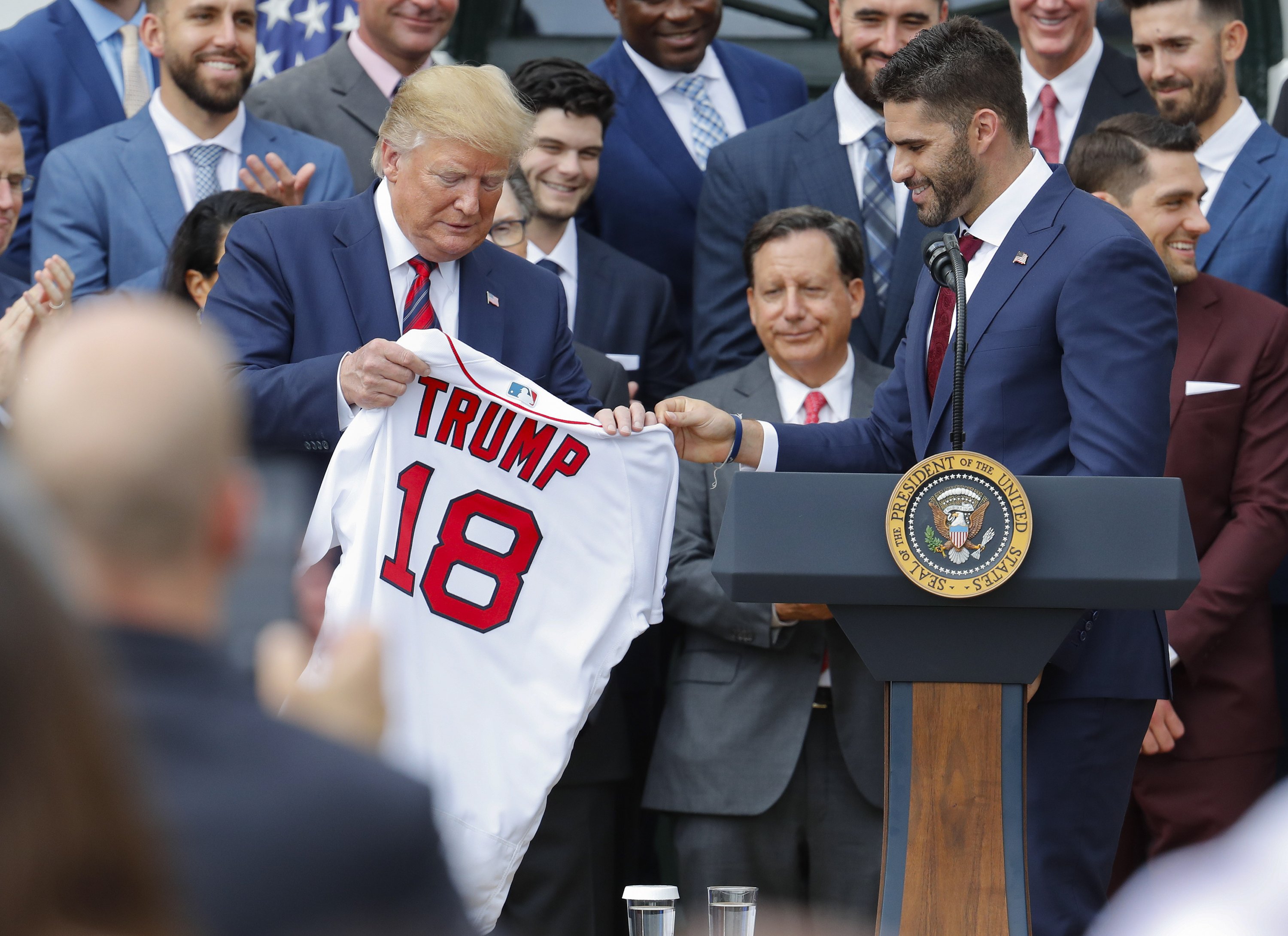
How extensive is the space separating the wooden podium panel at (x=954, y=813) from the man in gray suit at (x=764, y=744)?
1240mm

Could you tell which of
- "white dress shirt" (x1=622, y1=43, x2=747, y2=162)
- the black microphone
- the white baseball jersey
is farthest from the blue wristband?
"white dress shirt" (x1=622, y1=43, x2=747, y2=162)

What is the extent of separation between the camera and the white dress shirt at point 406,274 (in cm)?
361

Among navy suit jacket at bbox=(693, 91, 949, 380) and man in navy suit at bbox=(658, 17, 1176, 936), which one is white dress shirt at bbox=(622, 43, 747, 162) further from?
man in navy suit at bbox=(658, 17, 1176, 936)

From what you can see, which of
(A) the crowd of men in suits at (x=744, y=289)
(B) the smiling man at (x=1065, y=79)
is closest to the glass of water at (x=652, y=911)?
(A) the crowd of men in suits at (x=744, y=289)

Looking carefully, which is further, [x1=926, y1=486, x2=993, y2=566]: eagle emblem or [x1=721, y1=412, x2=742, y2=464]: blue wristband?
[x1=721, y1=412, x2=742, y2=464]: blue wristband

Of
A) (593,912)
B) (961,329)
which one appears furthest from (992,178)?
(593,912)

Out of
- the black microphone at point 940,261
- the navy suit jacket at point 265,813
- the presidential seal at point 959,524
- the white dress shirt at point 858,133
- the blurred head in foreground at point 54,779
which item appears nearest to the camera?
the blurred head in foreground at point 54,779

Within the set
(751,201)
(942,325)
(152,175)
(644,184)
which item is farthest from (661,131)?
(942,325)

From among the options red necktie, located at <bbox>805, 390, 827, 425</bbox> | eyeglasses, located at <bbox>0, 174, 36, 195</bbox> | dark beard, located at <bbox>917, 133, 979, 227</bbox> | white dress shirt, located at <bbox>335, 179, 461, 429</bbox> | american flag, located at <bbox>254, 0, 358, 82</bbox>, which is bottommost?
red necktie, located at <bbox>805, 390, 827, 425</bbox>

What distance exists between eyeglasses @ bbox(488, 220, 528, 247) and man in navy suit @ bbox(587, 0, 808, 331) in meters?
0.65

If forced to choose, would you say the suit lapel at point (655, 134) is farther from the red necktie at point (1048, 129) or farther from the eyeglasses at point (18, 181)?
the eyeglasses at point (18, 181)

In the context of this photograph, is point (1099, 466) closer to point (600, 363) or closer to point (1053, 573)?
point (1053, 573)

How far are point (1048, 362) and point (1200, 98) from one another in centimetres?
205

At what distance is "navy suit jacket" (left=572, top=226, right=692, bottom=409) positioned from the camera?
4711 millimetres
